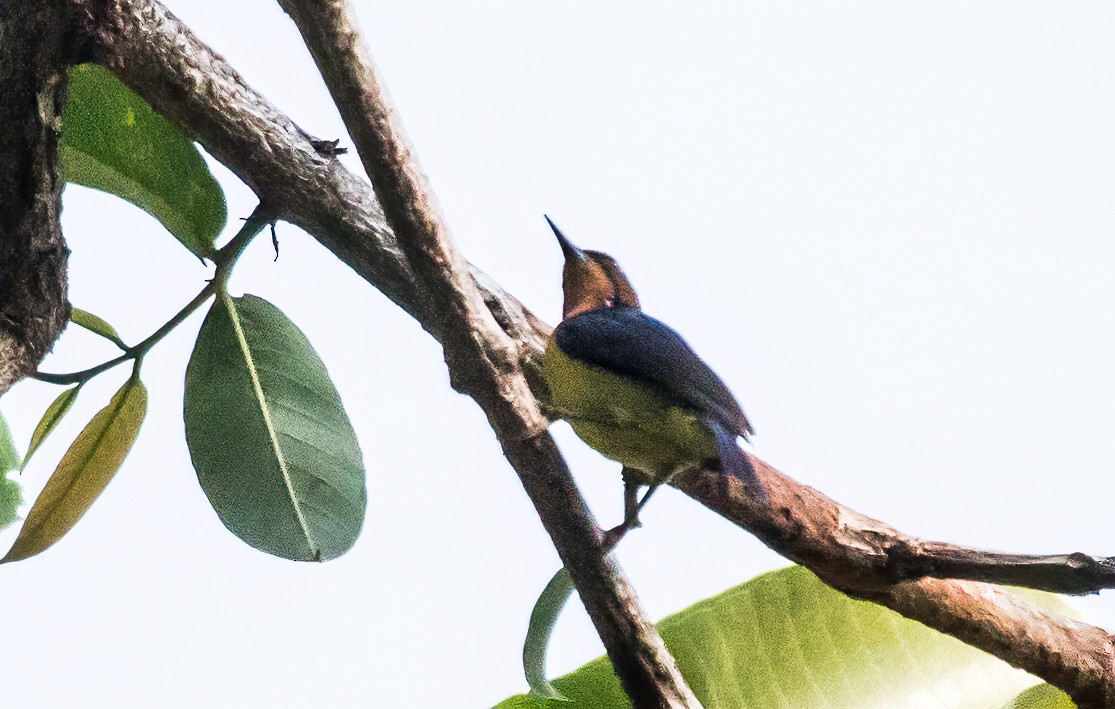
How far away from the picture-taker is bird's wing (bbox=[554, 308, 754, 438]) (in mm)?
1696

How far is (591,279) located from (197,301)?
3.02ft

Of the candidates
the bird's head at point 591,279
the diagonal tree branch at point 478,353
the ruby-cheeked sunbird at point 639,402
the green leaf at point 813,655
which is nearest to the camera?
the diagonal tree branch at point 478,353

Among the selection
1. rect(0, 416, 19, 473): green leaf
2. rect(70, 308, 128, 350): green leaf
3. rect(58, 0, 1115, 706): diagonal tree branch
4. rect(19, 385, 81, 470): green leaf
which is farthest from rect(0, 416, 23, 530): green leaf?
rect(58, 0, 1115, 706): diagonal tree branch

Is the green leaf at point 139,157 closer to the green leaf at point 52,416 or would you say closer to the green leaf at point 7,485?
the green leaf at point 52,416

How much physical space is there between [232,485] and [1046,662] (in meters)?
1.38

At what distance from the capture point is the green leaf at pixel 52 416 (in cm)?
186

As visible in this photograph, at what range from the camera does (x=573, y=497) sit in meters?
1.42

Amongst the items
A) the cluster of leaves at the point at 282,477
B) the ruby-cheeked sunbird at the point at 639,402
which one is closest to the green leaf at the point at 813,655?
the cluster of leaves at the point at 282,477

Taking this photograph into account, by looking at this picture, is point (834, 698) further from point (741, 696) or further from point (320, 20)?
point (320, 20)

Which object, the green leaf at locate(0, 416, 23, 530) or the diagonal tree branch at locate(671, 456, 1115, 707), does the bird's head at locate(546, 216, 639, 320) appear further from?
the green leaf at locate(0, 416, 23, 530)

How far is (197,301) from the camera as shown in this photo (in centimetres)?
178

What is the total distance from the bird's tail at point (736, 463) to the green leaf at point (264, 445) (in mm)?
663

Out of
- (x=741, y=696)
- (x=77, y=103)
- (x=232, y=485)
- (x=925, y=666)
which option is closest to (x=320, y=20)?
(x=77, y=103)

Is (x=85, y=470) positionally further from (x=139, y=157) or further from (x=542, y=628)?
(x=542, y=628)
